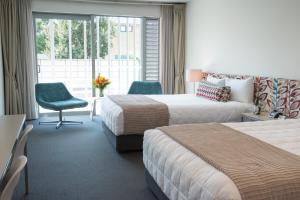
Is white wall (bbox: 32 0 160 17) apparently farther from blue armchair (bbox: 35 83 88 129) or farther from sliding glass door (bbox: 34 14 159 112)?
blue armchair (bbox: 35 83 88 129)

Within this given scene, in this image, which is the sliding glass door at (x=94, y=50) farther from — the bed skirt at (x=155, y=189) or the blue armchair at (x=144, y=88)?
the bed skirt at (x=155, y=189)

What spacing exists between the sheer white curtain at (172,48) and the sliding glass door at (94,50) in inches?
9.6

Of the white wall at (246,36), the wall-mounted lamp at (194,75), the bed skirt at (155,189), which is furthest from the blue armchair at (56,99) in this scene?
the bed skirt at (155,189)

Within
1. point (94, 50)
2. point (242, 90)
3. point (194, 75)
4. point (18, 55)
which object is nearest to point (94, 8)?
point (94, 50)

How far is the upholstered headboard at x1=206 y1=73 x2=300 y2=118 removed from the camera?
3.79 metres

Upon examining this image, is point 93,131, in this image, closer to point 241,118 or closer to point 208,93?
point 208,93

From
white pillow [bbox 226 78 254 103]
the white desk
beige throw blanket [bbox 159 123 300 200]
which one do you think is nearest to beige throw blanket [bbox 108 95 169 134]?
white pillow [bbox 226 78 254 103]

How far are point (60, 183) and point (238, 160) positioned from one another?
2.04 metres

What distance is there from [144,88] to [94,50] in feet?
5.17

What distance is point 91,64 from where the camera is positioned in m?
6.85

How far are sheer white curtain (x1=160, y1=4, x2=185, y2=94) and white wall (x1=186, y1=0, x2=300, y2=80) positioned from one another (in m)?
0.29

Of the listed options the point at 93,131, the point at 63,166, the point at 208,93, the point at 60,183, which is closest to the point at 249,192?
the point at 60,183

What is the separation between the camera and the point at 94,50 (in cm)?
680

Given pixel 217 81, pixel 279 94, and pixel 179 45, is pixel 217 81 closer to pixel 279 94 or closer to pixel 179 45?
pixel 279 94
